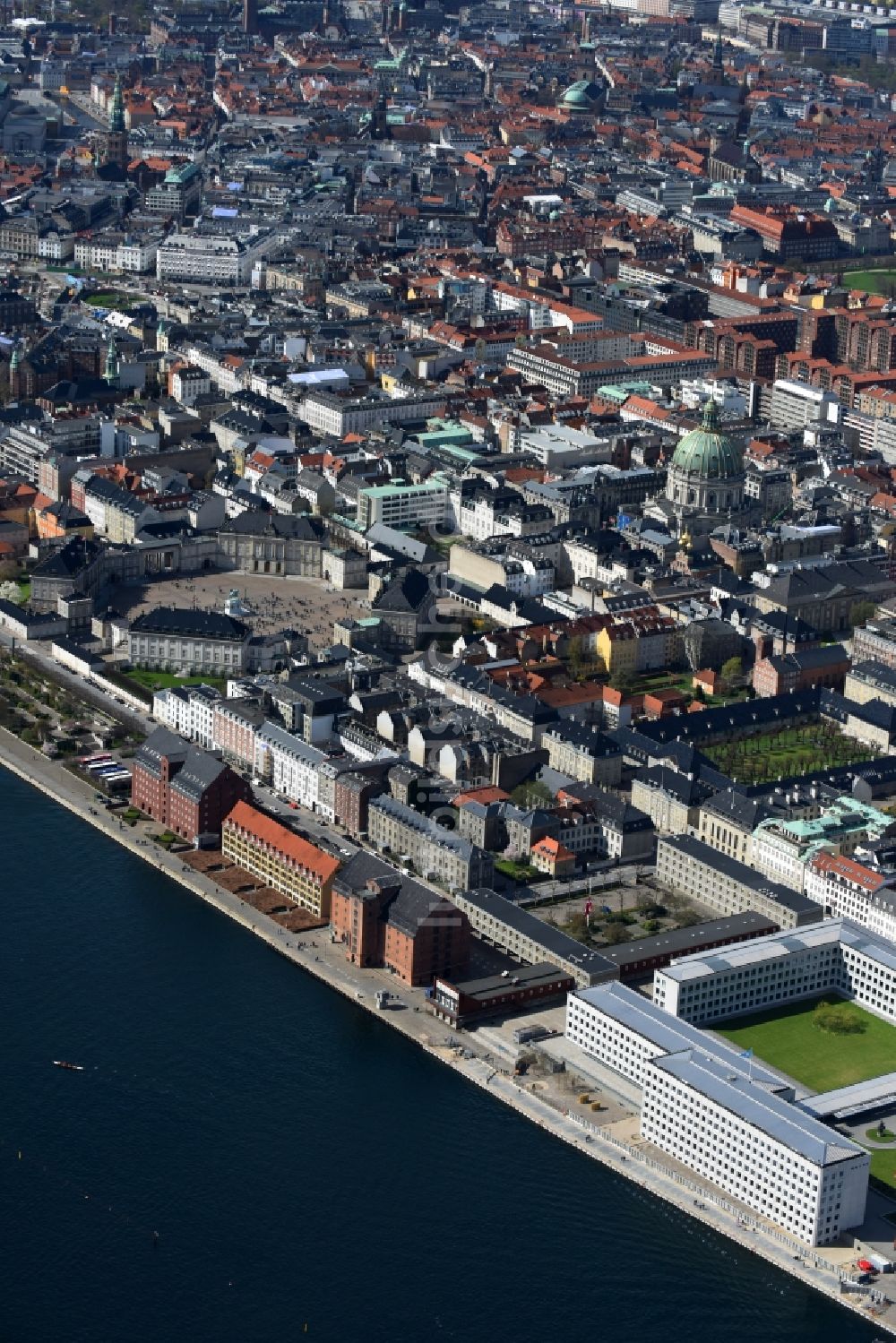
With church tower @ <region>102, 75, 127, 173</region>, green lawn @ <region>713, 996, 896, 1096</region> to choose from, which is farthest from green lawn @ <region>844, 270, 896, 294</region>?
green lawn @ <region>713, 996, 896, 1096</region>

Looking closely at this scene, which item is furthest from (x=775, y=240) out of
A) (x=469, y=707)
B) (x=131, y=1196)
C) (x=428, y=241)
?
(x=131, y=1196)

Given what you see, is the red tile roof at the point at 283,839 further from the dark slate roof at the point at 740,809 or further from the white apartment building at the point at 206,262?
the white apartment building at the point at 206,262

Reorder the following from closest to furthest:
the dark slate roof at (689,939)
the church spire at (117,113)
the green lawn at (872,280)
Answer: the dark slate roof at (689,939) < the green lawn at (872,280) < the church spire at (117,113)

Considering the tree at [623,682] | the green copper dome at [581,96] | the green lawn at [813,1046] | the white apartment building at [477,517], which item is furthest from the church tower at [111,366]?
the green copper dome at [581,96]

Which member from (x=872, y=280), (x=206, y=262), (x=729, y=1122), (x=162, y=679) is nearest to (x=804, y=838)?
(x=729, y=1122)

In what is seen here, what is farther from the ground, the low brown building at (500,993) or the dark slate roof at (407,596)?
the dark slate roof at (407,596)

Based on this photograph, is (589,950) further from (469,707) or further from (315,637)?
(315,637)

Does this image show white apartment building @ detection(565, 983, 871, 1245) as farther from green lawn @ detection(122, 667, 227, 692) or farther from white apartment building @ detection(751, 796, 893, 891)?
green lawn @ detection(122, 667, 227, 692)
